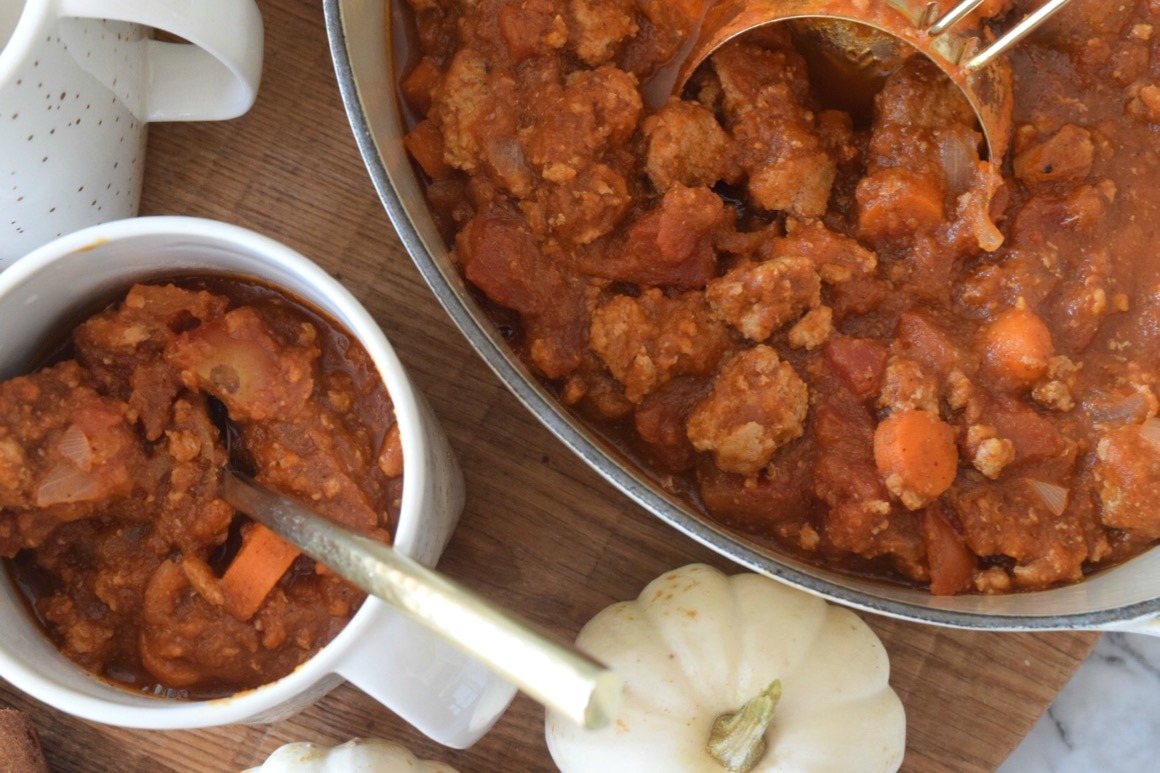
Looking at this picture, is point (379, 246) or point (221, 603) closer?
point (221, 603)

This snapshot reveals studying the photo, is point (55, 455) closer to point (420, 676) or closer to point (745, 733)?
point (420, 676)

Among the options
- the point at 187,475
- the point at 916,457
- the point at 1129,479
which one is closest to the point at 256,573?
the point at 187,475

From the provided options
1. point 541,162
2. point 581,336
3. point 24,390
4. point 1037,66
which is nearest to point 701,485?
point 581,336

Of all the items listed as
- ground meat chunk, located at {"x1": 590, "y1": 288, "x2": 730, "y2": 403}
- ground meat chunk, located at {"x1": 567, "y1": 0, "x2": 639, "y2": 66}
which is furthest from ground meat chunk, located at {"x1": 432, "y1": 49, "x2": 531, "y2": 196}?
ground meat chunk, located at {"x1": 590, "y1": 288, "x2": 730, "y2": 403}

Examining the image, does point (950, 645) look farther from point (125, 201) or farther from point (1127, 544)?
point (125, 201)

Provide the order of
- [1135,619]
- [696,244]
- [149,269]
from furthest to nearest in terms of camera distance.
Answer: [696,244]
[149,269]
[1135,619]

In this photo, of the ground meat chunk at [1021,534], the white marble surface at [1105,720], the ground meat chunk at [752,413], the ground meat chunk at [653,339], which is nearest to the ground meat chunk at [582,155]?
the ground meat chunk at [653,339]

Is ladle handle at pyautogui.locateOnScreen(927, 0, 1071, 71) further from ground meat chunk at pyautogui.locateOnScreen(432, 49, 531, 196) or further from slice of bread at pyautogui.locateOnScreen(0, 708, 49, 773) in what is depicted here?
slice of bread at pyautogui.locateOnScreen(0, 708, 49, 773)

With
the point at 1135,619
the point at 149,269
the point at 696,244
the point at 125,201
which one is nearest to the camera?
the point at 1135,619
